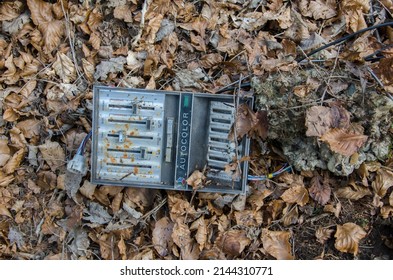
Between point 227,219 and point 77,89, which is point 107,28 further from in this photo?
point 227,219

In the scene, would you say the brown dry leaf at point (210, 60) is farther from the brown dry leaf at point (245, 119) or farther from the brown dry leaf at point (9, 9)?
the brown dry leaf at point (9, 9)

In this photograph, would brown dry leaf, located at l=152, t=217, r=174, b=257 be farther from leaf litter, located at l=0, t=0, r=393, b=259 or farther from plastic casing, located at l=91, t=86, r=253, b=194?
plastic casing, located at l=91, t=86, r=253, b=194

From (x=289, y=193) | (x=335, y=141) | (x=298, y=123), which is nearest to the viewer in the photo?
(x=335, y=141)

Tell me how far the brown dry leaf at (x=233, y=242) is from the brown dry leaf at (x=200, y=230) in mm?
88

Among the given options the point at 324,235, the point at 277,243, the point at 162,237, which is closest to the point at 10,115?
the point at 162,237

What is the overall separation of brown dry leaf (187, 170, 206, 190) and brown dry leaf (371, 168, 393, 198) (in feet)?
3.33

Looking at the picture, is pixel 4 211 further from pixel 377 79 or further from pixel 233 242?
pixel 377 79

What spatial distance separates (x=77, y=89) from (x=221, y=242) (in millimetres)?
1286

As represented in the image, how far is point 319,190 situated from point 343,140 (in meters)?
0.46

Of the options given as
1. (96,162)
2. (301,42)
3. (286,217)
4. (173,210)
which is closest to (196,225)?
(173,210)

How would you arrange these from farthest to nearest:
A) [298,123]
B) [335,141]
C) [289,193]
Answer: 1. [289,193]
2. [298,123]
3. [335,141]

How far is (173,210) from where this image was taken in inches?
101

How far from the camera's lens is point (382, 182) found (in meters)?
2.51

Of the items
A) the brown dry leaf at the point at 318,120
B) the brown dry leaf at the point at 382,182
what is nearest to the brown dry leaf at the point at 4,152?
the brown dry leaf at the point at 318,120
